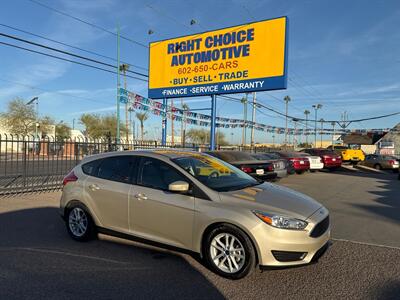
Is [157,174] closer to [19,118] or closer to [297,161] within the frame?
[297,161]

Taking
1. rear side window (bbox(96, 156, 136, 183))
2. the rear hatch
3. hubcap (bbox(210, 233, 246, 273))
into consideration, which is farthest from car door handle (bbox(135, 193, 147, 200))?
the rear hatch

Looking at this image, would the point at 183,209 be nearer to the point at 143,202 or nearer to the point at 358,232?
the point at 143,202

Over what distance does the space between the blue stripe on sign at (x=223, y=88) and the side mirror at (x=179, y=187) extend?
12.2 m

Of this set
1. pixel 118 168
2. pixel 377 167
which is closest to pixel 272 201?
pixel 118 168

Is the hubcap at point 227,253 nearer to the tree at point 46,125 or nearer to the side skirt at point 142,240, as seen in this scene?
the side skirt at point 142,240

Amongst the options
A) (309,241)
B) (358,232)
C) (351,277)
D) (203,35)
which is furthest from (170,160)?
(203,35)

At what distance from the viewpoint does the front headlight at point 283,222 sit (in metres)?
4.06

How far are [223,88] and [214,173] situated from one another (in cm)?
1269

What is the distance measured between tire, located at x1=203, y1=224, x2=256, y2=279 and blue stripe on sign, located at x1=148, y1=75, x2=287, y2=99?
40.9 feet

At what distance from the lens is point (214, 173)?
16.9ft

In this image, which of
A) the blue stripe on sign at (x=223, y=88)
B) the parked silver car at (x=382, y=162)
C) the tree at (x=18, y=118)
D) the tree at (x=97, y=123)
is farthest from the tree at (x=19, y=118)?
the parked silver car at (x=382, y=162)

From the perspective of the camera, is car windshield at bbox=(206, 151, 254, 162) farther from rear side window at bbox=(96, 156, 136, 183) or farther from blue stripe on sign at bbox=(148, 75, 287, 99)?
rear side window at bbox=(96, 156, 136, 183)

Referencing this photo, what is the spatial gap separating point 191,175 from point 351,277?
240 centimetres

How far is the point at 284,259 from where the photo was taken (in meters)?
4.03
